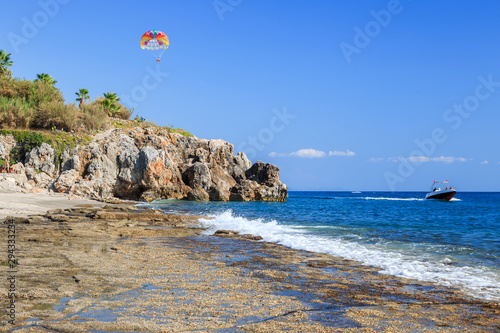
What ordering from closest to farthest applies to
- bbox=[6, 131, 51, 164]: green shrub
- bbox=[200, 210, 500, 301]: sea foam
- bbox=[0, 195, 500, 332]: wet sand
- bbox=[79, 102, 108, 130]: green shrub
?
1. bbox=[0, 195, 500, 332]: wet sand
2. bbox=[200, 210, 500, 301]: sea foam
3. bbox=[6, 131, 51, 164]: green shrub
4. bbox=[79, 102, 108, 130]: green shrub

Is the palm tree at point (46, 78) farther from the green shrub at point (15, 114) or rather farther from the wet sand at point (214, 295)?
the wet sand at point (214, 295)

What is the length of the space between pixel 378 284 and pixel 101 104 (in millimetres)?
66500

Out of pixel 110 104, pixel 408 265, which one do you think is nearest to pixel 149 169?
pixel 110 104

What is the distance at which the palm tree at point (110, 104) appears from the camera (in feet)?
216

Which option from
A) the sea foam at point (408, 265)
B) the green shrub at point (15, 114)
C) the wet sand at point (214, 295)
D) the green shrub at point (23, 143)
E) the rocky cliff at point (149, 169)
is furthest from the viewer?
the green shrub at point (15, 114)

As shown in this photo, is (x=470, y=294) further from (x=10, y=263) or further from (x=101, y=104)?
(x=101, y=104)

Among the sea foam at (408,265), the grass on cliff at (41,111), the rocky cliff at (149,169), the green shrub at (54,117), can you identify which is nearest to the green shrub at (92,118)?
the grass on cliff at (41,111)

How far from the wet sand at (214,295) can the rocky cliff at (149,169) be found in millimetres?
31408

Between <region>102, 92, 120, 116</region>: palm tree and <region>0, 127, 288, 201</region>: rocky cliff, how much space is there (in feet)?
31.3

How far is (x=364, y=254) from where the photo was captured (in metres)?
13.2

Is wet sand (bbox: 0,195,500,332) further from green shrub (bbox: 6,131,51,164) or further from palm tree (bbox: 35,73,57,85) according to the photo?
palm tree (bbox: 35,73,57,85)

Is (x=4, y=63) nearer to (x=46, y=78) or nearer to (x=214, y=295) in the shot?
(x=46, y=78)

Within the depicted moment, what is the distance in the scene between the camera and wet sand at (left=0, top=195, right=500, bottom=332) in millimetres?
5562

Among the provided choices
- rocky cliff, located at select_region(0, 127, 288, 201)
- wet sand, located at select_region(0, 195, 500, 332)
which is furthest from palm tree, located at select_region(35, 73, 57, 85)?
wet sand, located at select_region(0, 195, 500, 332)
